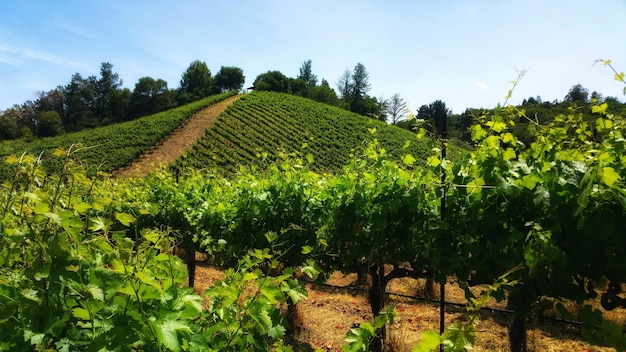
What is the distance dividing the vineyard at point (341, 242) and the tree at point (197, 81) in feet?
267

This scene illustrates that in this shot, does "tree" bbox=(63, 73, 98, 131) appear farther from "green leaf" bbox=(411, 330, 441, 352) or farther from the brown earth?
"green leaf" bbox=(411, 330, 441, 352)

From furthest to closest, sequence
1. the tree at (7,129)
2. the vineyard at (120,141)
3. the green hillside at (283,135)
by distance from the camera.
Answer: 1. the tree at (7,129)
2. the green hillside at (283,135)
3. the vineyard at (120,141)

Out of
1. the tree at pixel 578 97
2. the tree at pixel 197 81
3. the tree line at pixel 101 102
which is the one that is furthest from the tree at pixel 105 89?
the tree at pixel 578 97

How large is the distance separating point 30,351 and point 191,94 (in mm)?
83563

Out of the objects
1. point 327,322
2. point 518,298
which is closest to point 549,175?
point 518,298

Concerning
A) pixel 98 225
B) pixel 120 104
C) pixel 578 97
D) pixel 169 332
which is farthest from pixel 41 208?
pixel 120 104

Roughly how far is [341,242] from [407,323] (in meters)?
2.68

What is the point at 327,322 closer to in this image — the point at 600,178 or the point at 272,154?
the point at 600,178

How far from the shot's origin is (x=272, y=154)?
38312mm

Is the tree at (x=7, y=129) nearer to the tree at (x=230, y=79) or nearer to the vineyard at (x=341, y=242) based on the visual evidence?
the tree at (x=230, y=79)

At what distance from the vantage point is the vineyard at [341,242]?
1.41 metres

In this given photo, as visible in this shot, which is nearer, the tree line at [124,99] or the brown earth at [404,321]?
the brown earth at [404,321]

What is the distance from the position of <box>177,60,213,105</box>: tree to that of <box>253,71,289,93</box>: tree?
1101cm

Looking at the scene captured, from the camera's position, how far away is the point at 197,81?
83500 mm
